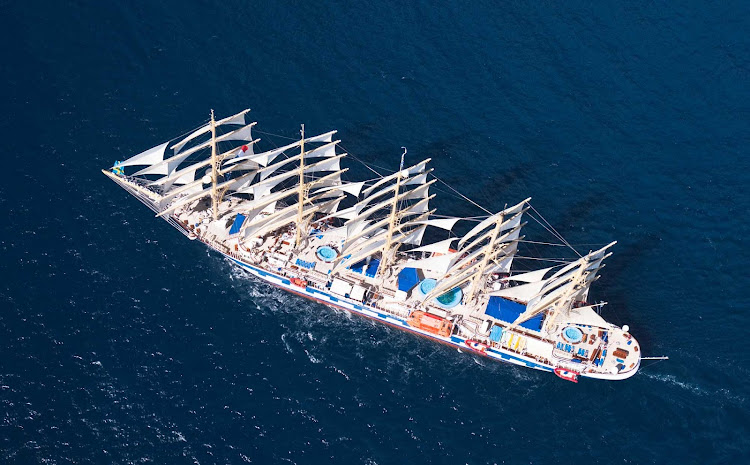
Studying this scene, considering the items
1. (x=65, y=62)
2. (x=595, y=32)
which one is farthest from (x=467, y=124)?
(x=65, y=62)

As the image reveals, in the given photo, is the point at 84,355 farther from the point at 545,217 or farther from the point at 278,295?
the point at 545,217

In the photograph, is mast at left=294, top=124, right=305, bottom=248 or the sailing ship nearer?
the sailing ship

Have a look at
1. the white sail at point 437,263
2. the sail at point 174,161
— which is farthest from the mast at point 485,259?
the sail at point 174,161

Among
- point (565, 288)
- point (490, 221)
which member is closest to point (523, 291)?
point (565, 288)

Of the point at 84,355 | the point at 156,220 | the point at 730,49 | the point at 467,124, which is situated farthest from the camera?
the point at 730,49

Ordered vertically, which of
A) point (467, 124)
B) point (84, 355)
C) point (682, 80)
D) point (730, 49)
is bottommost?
point (84, 355)

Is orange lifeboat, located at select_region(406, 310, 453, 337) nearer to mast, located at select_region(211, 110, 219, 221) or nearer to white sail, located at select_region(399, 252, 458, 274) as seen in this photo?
white sail, located at select_region(399, 252, 458, 274)

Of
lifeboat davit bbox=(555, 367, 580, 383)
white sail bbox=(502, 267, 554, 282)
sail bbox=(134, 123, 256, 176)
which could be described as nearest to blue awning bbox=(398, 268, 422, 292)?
white sail bbox=(502, 267, 554, 282)
